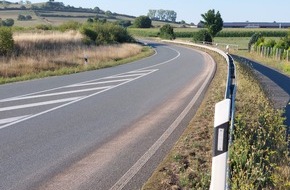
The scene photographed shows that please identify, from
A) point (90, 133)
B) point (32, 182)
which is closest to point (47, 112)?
point (90, 133)

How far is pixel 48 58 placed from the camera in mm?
27578

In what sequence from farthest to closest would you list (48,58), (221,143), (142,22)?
(142,22) → (48,58) → (221,143)

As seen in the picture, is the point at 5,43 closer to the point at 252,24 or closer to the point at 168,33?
the point at 168,33

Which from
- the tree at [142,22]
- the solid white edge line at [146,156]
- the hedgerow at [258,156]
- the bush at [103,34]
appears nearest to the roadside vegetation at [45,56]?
the bush at [103,34]

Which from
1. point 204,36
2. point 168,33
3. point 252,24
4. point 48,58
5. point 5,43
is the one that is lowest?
point 168,33

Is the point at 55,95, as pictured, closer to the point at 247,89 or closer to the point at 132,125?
the point at 132,125

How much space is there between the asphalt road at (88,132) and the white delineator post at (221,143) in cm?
152

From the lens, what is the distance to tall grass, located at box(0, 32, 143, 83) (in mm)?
22436

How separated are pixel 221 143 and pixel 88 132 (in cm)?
474

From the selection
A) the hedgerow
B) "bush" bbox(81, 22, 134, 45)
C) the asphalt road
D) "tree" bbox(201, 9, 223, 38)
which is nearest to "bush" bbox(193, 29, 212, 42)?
"tree" bbox(201, 9, 223, 38)

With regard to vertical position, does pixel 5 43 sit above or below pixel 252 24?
above

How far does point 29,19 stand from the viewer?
342ft

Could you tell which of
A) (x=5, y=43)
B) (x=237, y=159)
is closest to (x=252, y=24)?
(x=5, y=43)

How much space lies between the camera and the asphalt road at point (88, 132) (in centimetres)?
588
